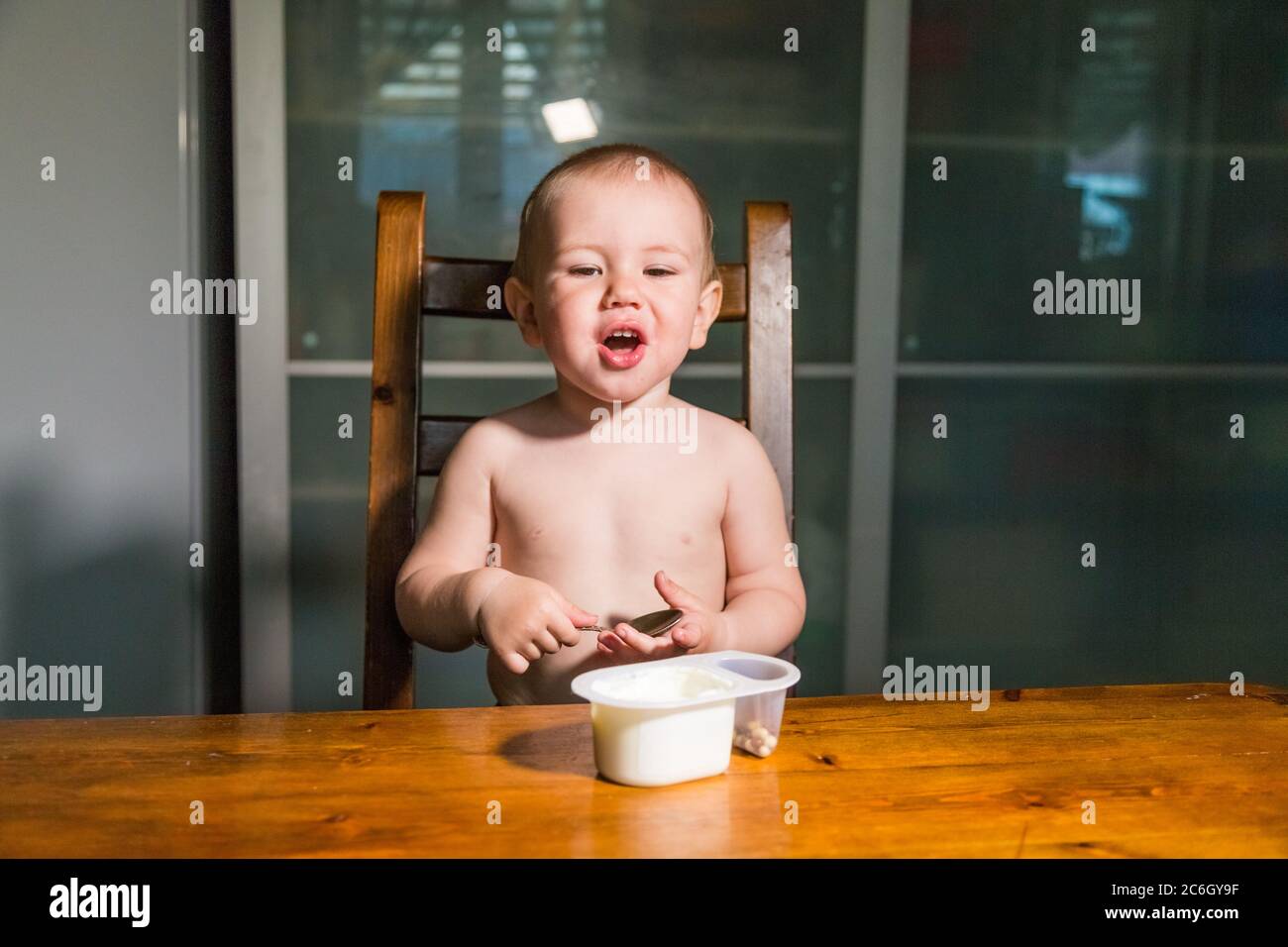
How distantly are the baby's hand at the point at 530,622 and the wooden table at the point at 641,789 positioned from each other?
6 cm

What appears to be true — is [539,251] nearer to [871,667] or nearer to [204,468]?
[204,468]

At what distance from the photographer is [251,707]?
2055 millimetres

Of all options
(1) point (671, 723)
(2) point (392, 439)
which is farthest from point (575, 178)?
(1) point (671, 723)

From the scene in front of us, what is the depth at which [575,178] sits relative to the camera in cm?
104

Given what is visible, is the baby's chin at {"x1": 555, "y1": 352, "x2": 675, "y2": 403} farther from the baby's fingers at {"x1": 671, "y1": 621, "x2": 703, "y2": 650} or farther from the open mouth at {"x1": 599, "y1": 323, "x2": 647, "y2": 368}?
the baby's fingers at {"x1": 671, "y1": 621, "x2": 703, "y2": 650}

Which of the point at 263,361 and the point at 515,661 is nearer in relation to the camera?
the point at 515,661

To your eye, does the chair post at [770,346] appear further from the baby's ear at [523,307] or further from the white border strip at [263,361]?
the white border strip at [263,361]

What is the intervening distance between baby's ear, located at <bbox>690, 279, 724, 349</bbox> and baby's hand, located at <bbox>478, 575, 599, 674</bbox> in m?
0.37

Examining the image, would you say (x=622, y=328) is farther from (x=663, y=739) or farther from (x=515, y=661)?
(x=663, y=739)

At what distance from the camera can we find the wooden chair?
1.09 meters

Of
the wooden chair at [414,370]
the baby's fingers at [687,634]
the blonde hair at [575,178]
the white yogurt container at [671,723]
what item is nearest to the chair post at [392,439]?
the wooden chair at [414,370]

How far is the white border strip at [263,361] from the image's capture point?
6.28 feet

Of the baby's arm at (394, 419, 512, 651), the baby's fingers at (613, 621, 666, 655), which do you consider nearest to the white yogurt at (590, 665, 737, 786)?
the baby's fingers at (613, 621, 666, 655)

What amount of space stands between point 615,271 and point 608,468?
0.19 m
